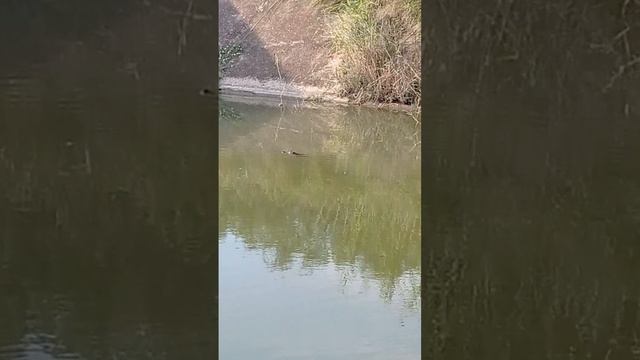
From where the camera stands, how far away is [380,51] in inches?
229

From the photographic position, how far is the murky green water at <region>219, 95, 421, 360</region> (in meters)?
1.95
